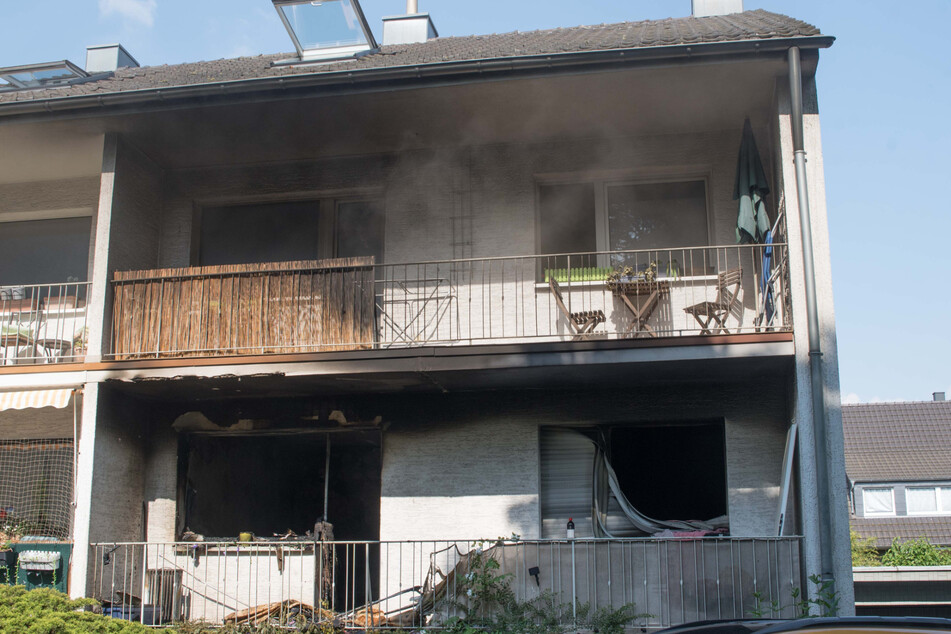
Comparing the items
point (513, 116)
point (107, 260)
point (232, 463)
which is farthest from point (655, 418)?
point (107, 260)

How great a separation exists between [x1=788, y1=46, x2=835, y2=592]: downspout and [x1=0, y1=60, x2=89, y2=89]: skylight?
30.0 ft

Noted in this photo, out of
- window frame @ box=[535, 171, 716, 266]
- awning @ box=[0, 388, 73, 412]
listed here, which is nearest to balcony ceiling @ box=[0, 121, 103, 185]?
awning @ box=[0, 388, 73, 412]

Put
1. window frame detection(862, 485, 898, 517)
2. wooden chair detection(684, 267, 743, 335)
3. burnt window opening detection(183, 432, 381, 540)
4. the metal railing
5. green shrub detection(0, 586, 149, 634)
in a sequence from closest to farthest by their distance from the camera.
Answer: green shrub detection(0, 586, 149, 634) → the metal railing → wooden chair detection(684, 267, 743, 335) → burnt window opening detection(183, 432, 381, 540) → window frame detection(862, 485, 898, 517)

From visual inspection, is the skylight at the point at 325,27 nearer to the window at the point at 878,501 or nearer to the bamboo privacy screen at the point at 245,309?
the bamboo privacy screen at the point at 245,309

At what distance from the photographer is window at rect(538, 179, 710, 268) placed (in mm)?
11406

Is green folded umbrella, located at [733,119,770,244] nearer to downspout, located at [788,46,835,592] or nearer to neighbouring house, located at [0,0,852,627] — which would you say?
neighbouring house, located at [0,0,852,627]

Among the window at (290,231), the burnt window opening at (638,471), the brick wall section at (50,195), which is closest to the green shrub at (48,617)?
the burnt window opening at (638,471)

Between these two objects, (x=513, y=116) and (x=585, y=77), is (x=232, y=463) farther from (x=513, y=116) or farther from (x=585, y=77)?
(x=585, y=77)

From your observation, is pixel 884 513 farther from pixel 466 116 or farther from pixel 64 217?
pixel 64 217

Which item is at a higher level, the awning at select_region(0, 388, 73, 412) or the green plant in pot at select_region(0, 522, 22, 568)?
the awning at select_region(0, 388, 73, 412)

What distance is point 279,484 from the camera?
12688 millimetres

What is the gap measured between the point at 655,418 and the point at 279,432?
4367 mm

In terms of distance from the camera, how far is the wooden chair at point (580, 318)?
34.1 ft

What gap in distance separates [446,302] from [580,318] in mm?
1650
